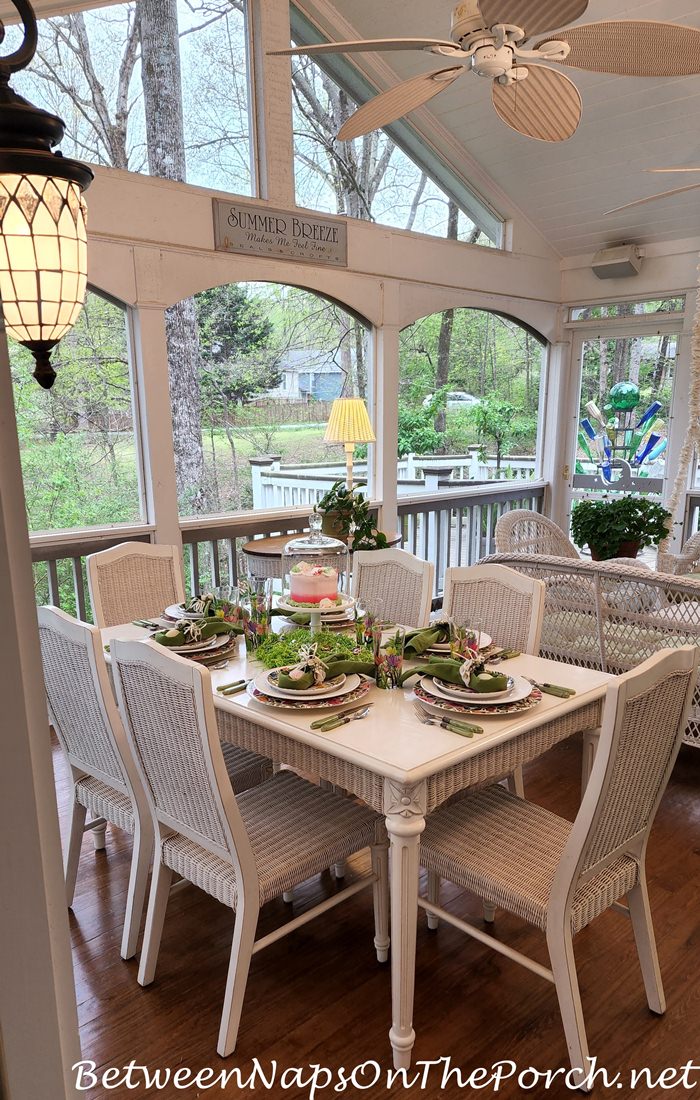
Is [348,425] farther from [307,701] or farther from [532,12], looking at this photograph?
[307,701]

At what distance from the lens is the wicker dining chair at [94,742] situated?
2039mm

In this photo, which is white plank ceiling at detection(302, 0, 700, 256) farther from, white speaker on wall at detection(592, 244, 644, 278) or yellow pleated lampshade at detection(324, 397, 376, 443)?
yellow pleated lampshade at detection(324, 397, 376, 443)

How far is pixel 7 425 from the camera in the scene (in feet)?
1.75

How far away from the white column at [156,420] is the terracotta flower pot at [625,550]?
2.48m

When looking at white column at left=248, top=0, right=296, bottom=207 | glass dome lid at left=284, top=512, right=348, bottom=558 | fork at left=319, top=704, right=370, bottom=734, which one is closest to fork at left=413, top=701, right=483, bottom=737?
fork at left=319, top=704, right=370, bottom=734

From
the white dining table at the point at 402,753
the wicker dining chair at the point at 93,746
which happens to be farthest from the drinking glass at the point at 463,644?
the wicker dining chair at the point at 93,746

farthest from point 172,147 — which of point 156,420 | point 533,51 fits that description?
point 533,51

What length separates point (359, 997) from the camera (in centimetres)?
201

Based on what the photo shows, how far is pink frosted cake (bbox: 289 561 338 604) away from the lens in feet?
7.82

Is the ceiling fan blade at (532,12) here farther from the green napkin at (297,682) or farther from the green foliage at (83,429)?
the green foliage at (83,429)

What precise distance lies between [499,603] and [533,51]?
1828 mm

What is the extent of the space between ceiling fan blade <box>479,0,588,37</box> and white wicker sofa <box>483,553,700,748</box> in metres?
1.95

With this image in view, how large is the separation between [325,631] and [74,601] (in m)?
2.26

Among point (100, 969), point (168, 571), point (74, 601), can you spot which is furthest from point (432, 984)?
point (74, 601)
